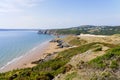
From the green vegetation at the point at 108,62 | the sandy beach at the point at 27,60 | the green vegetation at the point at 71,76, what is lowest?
the sandy beach at the point at 27,60

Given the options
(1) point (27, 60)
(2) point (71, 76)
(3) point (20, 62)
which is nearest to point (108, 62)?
(2) point (71, 76)

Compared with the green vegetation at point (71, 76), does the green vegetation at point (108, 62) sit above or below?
above

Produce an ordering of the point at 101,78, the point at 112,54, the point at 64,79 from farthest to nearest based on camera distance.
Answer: the point at 112,54 → the point at 64,79 → the point at 101,78

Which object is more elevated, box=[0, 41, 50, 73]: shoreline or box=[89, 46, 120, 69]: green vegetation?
box=[89, 46, 120, 69]: green vegetation

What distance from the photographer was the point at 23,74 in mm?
23844

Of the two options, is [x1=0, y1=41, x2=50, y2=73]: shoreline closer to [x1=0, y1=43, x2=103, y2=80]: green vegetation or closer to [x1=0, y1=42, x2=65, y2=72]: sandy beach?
[x1=0, y1=42, x2=65, y2=72]: sandy beach

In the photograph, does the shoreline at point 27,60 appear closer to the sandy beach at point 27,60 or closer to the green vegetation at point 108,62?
the sandy beach at point 27,60

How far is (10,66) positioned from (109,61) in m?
37.9

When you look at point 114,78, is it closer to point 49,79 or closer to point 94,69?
point 94,69

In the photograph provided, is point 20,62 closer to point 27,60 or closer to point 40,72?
point 27,60

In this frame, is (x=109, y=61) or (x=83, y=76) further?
(x=109, y=61)

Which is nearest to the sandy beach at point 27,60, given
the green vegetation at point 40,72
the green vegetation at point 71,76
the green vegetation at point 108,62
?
the green vegetation at point 40,72

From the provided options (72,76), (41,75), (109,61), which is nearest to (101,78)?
(72,76)

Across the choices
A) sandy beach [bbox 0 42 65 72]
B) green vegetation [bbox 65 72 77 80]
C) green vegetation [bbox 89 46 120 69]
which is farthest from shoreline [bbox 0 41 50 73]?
green vegetation [bbox 65 72 77 80]
